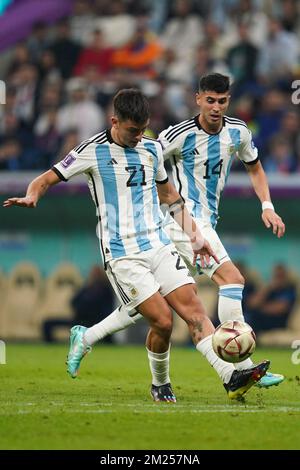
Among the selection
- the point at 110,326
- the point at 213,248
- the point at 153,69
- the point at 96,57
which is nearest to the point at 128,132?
→ the point at 213,248

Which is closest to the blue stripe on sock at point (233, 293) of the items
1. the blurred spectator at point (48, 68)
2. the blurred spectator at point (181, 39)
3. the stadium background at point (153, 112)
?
the stadium background at point (153, 112)

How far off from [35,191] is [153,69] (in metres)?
11.8

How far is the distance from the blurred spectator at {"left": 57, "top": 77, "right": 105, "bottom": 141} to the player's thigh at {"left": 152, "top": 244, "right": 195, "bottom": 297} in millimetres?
10280

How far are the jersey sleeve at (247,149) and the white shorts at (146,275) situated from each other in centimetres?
163

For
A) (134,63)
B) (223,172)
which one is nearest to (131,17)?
(134,63)

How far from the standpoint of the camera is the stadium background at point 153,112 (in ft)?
60.8

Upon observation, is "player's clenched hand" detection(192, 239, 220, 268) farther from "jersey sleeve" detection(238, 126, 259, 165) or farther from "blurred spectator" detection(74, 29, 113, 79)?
"blurred spectator" detection(74, 29, 113, 79)

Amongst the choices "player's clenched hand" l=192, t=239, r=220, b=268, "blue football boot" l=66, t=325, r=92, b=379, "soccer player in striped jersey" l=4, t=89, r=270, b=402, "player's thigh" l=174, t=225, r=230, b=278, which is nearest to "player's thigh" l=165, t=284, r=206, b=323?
"soccer player in striped jersey" l=4, t=89, r=270, b=402

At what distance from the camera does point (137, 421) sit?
7.75 metres

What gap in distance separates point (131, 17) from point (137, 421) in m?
14.6

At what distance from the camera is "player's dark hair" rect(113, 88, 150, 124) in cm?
852

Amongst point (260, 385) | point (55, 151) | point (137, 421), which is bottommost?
point (55, 151)

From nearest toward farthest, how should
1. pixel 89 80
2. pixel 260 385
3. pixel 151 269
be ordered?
pixel 151 269 < pixel 260 385 < pixel 89 80
